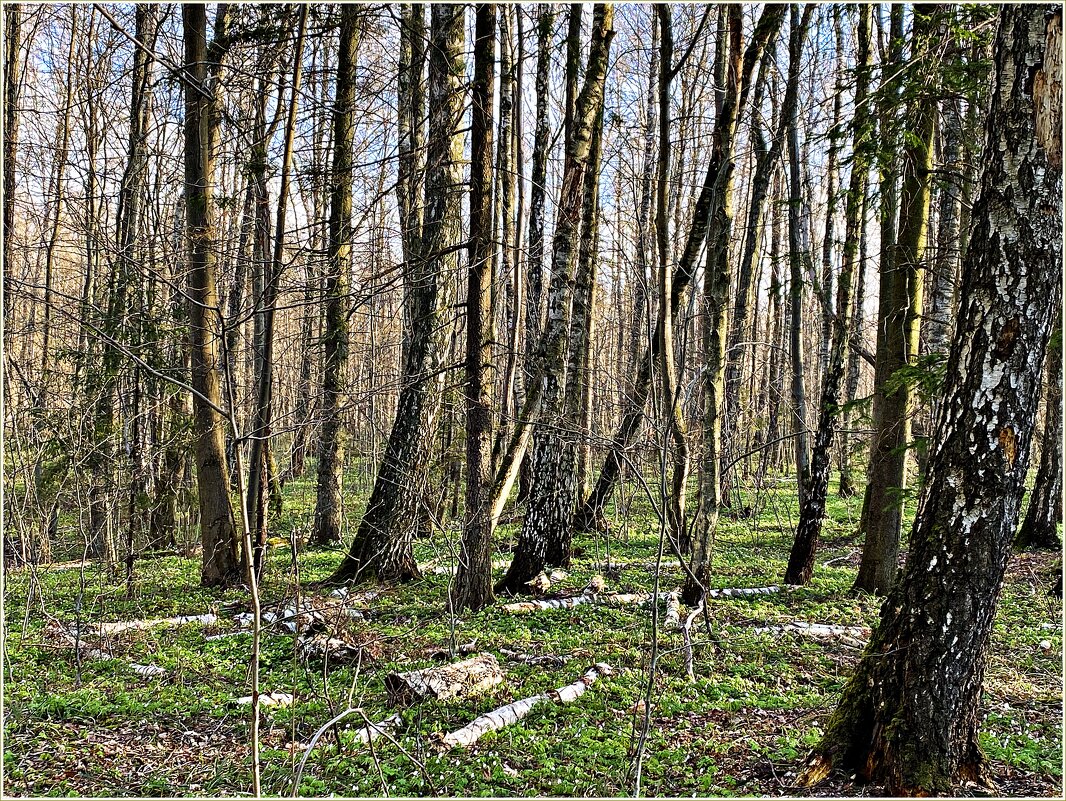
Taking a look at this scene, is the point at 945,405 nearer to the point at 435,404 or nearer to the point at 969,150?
the point at 969,150

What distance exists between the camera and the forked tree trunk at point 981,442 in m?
3.25

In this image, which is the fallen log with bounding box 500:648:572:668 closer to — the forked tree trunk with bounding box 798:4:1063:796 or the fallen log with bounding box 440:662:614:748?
the fallen log with bounding box 440:662:614:748

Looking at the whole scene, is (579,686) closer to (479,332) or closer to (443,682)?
(443,682)

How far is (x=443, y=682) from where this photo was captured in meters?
4.82

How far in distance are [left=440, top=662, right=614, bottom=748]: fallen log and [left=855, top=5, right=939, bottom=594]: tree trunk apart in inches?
150

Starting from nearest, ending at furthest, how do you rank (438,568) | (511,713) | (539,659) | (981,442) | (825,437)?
1. (981,442)
2. (511,713)
3. (539,659)
4. (825,437)
5. (438,568)

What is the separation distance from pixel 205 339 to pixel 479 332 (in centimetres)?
295

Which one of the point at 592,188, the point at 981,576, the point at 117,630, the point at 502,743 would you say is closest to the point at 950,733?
the point at 981,576

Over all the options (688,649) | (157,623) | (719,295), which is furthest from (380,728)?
(719,295)

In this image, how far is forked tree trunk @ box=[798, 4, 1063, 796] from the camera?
3250 millimetres

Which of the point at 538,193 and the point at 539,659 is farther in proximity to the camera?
the point at 538,193

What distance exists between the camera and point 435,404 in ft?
26.2

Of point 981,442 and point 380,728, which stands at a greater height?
point 981,442

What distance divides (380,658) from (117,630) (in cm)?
267
